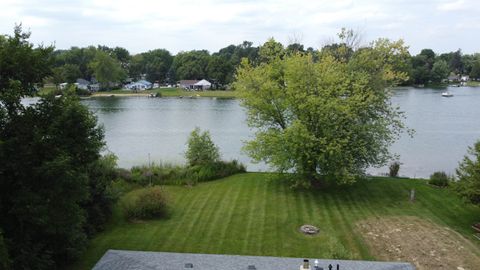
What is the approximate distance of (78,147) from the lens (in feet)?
53.8

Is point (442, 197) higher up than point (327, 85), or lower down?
lower down

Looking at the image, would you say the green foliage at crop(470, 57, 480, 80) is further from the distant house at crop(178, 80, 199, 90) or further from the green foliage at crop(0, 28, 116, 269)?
the green foliage at crop(0, 28, 116, 269)

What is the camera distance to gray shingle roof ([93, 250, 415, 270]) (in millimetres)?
15477

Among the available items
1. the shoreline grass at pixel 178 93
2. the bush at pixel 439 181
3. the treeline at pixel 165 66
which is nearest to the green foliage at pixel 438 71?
the treeline at pixel 165 66

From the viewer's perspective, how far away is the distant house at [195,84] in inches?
4735

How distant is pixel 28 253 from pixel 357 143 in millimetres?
18814

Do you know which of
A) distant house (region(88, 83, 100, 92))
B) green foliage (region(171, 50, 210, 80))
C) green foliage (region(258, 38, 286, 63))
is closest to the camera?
green foliage (region(258, 38, 286, 63))

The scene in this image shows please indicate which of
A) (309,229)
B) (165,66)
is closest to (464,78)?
(165,66)

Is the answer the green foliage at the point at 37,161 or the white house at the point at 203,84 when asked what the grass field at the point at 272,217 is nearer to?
the green foliage at the point at 37,161

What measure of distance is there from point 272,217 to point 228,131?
3044 centimetres

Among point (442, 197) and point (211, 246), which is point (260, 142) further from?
point (442, 197)

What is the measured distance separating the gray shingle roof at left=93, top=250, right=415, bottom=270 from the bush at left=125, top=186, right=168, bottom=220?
7.15 meters

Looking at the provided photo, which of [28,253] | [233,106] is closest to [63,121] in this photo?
[28,253]

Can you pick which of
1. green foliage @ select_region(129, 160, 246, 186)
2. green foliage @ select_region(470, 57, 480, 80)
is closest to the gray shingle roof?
green foliage @ select_region(129, 160, 246, 186)
